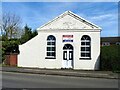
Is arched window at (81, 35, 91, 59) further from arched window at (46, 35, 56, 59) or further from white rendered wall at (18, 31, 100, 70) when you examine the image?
arched window at (46, 35, 56, 59)

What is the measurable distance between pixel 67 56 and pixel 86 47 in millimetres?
2373

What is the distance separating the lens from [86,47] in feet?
106

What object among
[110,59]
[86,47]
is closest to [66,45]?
[86,47]

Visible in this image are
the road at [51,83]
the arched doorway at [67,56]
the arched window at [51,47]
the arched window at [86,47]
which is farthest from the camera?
the arched window at [51,47]

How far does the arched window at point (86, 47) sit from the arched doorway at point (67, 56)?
136cm

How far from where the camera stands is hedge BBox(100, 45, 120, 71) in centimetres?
3006

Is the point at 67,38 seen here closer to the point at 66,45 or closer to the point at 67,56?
the point at 66,45

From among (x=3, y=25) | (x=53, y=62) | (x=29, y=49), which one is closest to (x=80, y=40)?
(x=53, y=62)

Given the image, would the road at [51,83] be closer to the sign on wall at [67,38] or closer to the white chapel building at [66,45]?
the white chapel building at [66,45]

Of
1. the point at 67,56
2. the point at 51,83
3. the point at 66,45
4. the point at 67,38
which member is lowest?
the point at 51,83

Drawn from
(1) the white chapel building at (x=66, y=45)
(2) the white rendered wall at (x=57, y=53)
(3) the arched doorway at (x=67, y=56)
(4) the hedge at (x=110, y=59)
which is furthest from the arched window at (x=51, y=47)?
(4) the hedge at (x=110, y=59)

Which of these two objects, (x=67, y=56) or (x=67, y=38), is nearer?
(x=67, y=38)

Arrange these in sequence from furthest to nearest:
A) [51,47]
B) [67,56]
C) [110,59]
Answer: [51,47] < [67,56] < [110,59]

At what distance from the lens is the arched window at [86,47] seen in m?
Result: 32.3
